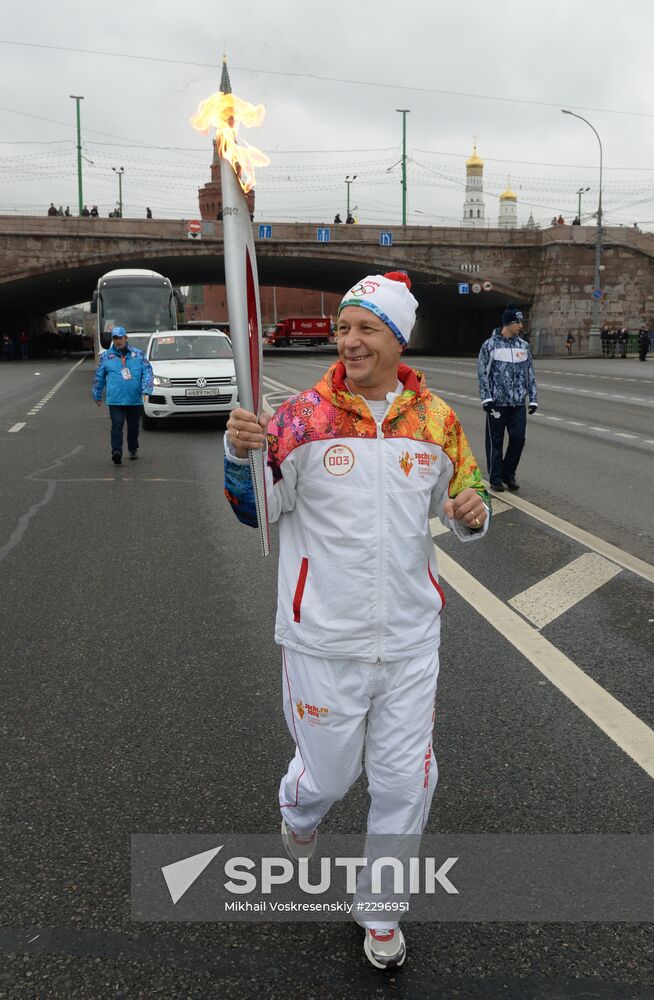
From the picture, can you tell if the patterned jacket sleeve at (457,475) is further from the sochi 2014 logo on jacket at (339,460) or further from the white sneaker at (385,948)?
the white sneaker at (385,948)

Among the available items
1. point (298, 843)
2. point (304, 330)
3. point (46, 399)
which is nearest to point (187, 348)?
point (46, 399)

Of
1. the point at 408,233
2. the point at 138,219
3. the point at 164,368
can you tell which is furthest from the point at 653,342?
the point at 164,368

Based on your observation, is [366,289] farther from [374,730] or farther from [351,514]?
[374,730]

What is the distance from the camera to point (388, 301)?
2678 mm

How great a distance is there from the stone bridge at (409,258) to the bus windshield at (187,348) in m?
32.7

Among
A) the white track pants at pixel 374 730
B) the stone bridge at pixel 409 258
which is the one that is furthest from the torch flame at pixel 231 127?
the stone bridge at pixel 409 258

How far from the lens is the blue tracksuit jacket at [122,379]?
11.8 m

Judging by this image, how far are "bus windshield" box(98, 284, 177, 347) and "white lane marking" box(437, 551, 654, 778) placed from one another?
24.7m

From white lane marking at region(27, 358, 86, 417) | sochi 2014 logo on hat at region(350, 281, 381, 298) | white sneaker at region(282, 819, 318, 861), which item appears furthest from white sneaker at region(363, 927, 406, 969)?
white lane marking at region(27, 358, 86, 417)

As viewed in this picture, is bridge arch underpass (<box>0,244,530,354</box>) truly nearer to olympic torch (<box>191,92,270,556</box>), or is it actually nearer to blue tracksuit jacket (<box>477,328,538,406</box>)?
blue tracksuit jacket (<box>477,328,538,406</box>)

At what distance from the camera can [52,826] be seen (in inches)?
128

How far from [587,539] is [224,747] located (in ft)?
14.8

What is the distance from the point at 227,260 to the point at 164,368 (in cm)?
1448

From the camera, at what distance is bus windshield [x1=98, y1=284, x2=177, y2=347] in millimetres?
29391
